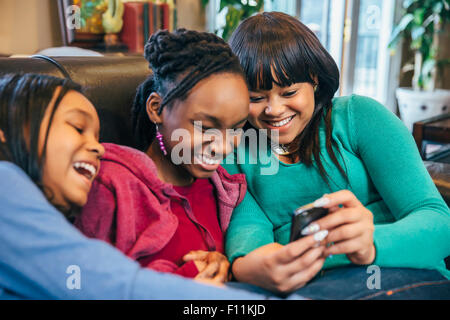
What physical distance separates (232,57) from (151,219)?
1.14 feet

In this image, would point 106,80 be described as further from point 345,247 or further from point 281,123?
point 345,247

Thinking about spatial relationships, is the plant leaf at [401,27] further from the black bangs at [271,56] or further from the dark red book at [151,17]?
the black bangs at [271,56]

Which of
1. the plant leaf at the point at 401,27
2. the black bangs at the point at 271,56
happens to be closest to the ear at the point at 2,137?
the black bangs at the point at 271,56

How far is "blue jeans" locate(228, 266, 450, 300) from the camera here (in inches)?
28.0

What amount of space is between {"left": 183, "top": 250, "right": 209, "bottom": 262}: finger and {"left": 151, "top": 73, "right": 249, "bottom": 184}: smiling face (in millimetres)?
147

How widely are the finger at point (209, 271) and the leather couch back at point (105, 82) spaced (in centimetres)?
39

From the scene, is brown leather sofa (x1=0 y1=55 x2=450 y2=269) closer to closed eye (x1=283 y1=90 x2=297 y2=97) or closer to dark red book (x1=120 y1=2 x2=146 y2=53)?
closed eye (x1=283 y1=90 x2=297 y2=97)

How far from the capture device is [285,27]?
0.96m

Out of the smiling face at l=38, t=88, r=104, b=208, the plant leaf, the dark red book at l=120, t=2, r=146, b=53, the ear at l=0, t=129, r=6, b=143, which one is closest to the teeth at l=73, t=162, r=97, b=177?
the smiling face at l=38, t=88, r=104, b=208

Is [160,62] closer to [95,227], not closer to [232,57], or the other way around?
[232,57]

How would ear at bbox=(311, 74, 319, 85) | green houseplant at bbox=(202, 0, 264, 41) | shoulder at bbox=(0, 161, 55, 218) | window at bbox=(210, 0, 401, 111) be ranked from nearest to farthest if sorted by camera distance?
shoulder at bbox=(0, 161, 55, 218) < ear at bbox=(311, 74, 319, 85) < green houseplant at bbox=(202, 0, 264, 41) < window at bbox=(210, 0, 401, 111)

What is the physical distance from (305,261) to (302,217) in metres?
0.08

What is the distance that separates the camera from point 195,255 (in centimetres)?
80

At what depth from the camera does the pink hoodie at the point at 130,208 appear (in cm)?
72
